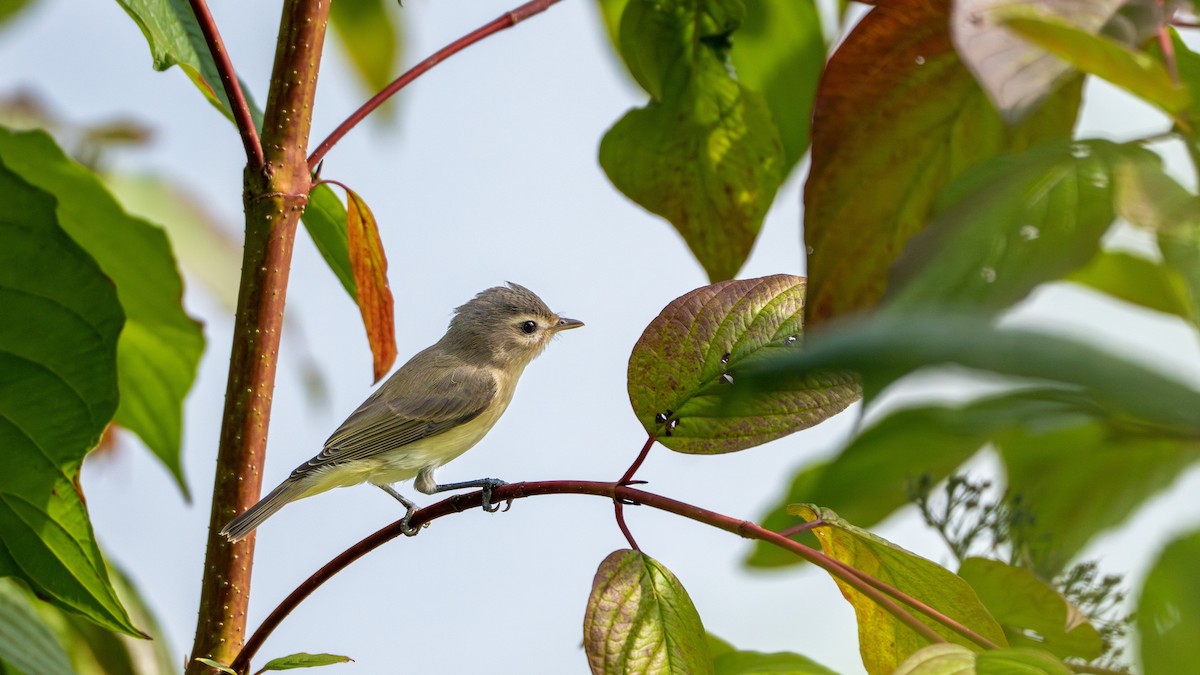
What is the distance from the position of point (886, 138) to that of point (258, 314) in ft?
1.69

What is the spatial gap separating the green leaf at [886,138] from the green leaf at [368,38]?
88cm

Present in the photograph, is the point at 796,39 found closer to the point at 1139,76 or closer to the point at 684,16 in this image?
the point at 684,16

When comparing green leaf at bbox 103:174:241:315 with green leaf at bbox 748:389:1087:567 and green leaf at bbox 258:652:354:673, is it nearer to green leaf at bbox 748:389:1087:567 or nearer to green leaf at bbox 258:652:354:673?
green leaf at bbox 258:652:354:673

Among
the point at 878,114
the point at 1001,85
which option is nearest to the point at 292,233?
the point at 878,114

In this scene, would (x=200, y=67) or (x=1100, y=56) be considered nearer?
(x=1100, y=56)

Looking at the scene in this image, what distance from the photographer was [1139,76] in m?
0.53

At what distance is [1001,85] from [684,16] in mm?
665

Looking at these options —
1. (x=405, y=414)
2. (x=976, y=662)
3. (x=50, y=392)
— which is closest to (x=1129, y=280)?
(x=976, y=662)

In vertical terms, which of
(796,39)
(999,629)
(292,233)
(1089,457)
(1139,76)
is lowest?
(999,629)

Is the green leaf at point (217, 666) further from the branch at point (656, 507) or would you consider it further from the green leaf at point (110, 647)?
the green leaf at point (110, 647)

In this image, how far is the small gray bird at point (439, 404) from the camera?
85.7 inches

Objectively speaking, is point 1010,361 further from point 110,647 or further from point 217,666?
point 110,647

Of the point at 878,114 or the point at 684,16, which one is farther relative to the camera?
the point at 684,16

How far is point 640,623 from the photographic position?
816 millimetres
